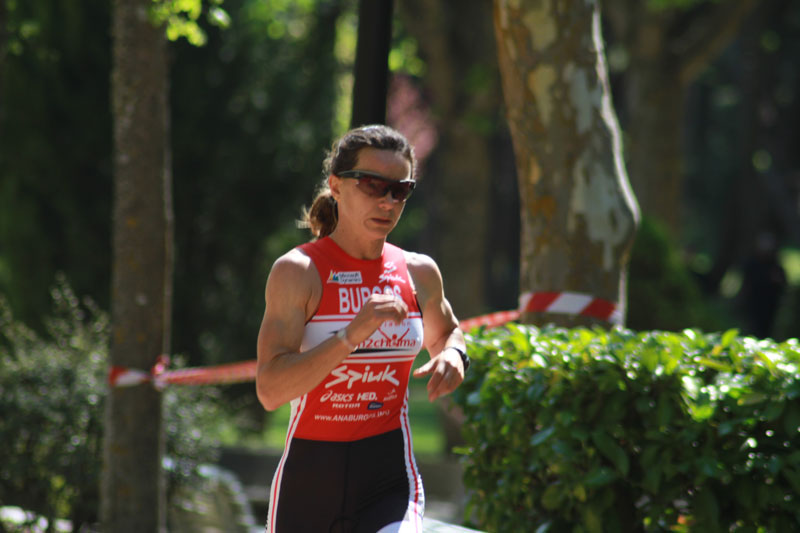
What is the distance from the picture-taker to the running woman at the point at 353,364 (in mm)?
3396

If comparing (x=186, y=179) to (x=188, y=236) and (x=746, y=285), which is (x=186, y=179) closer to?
(x=188, y=236)

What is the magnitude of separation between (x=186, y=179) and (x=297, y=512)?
898 centimetres

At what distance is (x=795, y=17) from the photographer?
33906 millimetres

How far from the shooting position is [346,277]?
3.47m

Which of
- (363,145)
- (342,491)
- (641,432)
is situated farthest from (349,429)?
(641,432)

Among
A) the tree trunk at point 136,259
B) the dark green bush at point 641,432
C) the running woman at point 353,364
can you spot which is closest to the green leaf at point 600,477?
the dark green bush at point 641,432

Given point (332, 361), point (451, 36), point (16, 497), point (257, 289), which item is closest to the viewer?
point (332, 361)

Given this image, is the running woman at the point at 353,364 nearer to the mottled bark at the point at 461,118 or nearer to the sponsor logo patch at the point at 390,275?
the sponsor logo patch at the point at 390,275

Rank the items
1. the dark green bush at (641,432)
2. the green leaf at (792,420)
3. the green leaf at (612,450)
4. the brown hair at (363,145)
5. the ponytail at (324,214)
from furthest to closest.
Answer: the green leaf at (612,450) < the dark green bush at (641,432) < the green leaf at (792,420) < the ponytail at (324,214) < the brown hair at (363,145)

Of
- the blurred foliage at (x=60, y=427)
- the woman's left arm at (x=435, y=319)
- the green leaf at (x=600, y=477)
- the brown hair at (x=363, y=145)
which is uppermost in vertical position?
the brown hair at (x=363, y=145)

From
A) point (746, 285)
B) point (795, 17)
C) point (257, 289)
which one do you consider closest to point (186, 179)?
point (257, 289)

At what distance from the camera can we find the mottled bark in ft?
46.7

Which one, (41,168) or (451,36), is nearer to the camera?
(41,168)

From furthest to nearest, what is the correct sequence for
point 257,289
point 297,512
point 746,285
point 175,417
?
point 746,285, point 257,289, point 175,417, point 297,512
